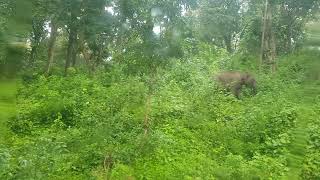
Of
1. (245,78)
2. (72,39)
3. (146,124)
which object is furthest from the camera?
(245,78)

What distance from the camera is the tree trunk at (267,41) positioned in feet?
67.0

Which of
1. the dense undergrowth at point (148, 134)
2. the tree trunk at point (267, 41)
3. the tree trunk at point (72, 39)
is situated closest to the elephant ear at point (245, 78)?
the dense undergrowth at point (148, 134)

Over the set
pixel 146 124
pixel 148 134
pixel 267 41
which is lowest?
pixel 148 134

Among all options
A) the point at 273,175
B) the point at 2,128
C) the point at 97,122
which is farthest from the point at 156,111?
the point at 2,128

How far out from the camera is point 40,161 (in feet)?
18.6

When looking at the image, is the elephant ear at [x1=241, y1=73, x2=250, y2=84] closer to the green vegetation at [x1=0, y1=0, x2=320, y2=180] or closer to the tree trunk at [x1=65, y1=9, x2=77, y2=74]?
the green vegetation at [x1=0, y1=0, x2=320, y2=180]

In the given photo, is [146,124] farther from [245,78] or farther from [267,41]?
[267,41]

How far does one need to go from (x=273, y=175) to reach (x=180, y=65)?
27.6 feet

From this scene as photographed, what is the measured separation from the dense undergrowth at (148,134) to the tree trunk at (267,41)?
842 centimetres

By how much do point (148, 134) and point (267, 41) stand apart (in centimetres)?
1545

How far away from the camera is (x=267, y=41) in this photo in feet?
72.3

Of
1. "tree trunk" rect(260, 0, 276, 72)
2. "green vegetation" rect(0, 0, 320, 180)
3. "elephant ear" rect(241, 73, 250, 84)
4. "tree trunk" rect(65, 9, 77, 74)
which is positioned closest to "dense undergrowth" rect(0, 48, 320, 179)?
"green vegetation" rect(0, 0, 320, 180)

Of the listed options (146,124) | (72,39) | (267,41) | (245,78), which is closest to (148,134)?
(146,124)

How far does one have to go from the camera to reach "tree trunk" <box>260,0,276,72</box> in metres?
20.4
